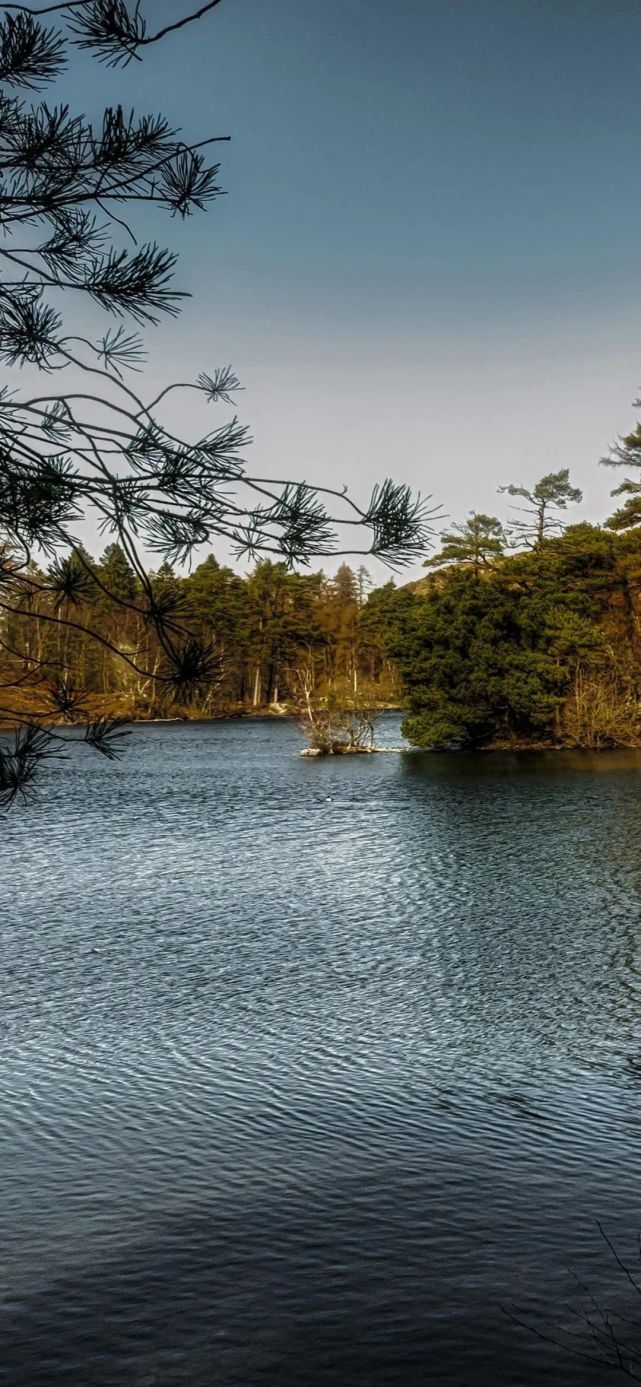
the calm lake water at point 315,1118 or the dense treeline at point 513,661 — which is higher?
the dense treeline at point 513,661

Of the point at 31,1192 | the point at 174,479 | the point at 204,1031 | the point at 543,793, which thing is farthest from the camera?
the point at 543,793

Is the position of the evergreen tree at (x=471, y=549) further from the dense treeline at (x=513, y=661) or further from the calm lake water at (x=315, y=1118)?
the calm lake water at (x=315, y=1118)

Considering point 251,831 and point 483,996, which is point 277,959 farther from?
point 251,831

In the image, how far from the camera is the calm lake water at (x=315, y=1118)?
16.5 feet

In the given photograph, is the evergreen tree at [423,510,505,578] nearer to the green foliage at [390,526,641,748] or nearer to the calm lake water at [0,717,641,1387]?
the green foliage at [390,526,641,748]

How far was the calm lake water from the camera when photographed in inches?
198

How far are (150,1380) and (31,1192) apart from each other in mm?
1919

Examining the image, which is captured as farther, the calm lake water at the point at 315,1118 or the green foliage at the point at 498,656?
the green foliage at the point at 498,656

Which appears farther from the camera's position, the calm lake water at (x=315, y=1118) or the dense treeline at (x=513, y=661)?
the dense treeline at (x=513, y=661)

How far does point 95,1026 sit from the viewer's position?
371 inches

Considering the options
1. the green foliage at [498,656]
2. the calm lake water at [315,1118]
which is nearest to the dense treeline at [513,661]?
the green foliage at [498,656]

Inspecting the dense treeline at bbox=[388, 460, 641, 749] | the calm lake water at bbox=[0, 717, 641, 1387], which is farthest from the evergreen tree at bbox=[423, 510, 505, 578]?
the calm lake water at bbox=[0, 717, 641, 1387]

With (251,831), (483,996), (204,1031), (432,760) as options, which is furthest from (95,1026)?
(432,760)

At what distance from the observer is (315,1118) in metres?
7.29
